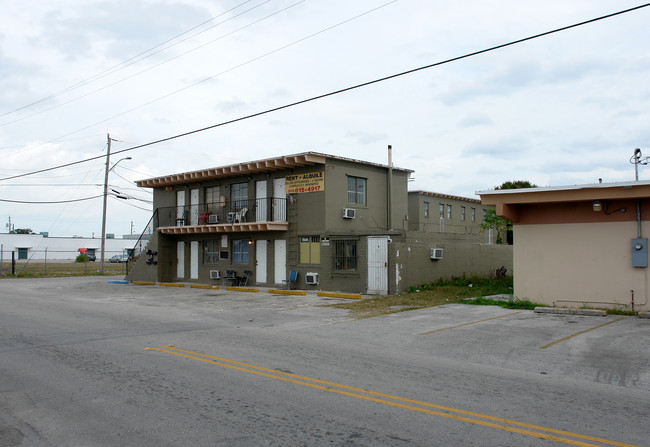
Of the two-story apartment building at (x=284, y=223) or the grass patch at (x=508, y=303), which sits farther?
the two-story apartment building at (x=284, y=223)

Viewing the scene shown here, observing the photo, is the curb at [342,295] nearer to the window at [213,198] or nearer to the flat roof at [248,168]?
the flat roof at [248,168]

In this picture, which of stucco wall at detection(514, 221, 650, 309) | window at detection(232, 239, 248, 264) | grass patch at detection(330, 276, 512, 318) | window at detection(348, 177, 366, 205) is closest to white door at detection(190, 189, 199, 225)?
window at detection(232, 239, 248, 264)

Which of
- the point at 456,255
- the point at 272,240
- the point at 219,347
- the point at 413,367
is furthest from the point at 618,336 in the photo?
the point at 272,240

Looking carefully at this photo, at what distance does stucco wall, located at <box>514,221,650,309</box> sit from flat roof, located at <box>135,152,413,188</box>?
10.0 meters

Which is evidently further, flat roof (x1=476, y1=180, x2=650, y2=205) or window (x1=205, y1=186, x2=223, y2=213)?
window (x1=205, y1=186, x2=223, y2=213)

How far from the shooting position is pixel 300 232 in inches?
959

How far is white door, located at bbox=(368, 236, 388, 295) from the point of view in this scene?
20.8 m

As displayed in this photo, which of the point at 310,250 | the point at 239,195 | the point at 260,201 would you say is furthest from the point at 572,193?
the point at 239,195

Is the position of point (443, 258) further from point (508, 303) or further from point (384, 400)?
point (384, 400)

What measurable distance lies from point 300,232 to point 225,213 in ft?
19.2

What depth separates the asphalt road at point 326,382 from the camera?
16.8 ft

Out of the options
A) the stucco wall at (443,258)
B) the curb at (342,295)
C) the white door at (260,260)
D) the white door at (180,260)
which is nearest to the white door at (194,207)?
the white door at (180,260)

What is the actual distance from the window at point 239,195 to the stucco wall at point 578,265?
15114mm

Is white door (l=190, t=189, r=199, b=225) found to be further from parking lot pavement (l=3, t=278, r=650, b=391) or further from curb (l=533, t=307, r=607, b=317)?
curb (l=533, t=307, r=607, b=317)
